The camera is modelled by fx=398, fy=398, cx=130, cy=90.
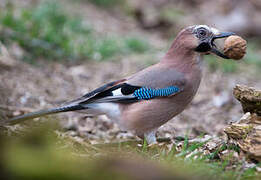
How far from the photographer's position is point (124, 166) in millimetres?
1337

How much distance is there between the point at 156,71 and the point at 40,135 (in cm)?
248

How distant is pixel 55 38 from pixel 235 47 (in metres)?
3.28

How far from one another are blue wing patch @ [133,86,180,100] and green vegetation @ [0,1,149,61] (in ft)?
8.41

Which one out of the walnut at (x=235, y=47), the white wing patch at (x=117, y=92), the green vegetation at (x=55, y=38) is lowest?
the white wing patch at (x=117, y=92)

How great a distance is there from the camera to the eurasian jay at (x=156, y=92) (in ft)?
12.0

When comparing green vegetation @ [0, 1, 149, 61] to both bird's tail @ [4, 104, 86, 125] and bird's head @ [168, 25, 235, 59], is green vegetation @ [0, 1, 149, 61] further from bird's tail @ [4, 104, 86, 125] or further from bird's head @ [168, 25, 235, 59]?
bird's head @ [168, 25, 235, 59]

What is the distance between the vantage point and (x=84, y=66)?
20.1 feet

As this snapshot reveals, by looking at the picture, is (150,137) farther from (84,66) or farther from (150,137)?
(84,66)

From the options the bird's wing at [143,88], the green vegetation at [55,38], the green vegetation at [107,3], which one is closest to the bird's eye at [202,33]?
the bird's wing at [143,88]

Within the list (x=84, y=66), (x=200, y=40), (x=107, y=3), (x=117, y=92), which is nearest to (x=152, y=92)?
(x=117, y=92)

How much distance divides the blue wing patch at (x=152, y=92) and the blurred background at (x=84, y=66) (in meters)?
0.44

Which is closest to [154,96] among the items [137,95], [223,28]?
[137,95]

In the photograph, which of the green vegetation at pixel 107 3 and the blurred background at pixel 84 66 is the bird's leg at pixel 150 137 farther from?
the green vegetation at pixel 107 3

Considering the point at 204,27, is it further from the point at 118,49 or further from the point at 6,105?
the point at 118,49
